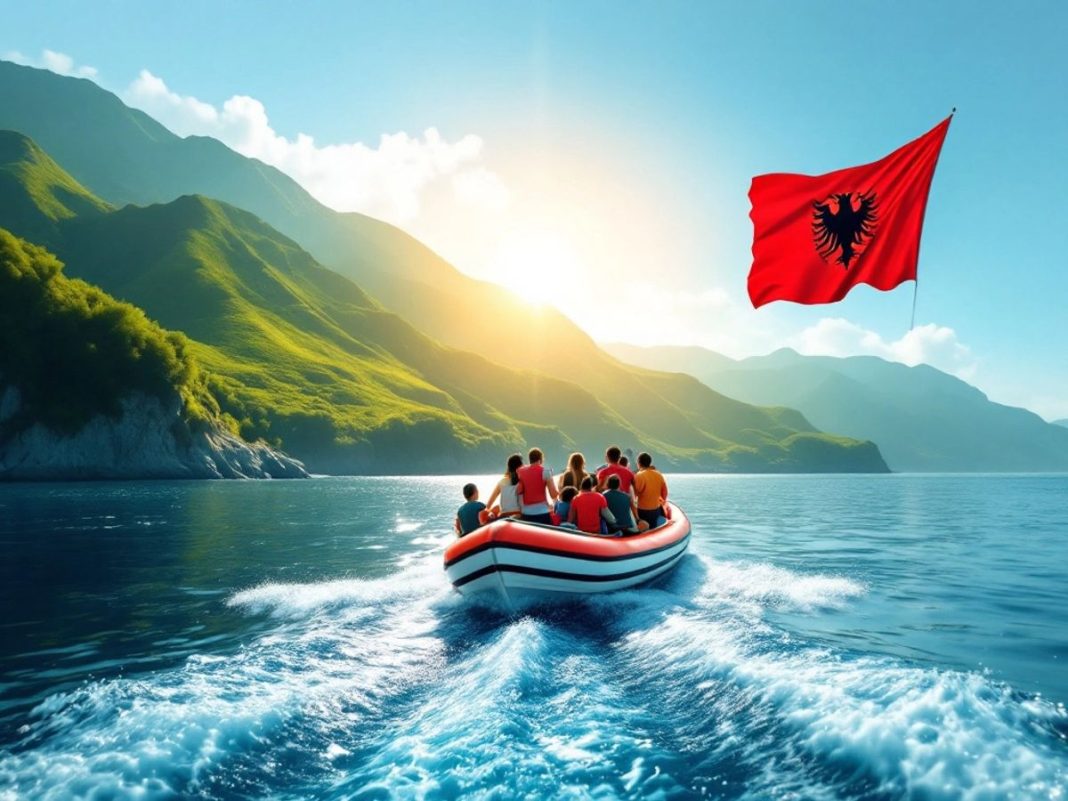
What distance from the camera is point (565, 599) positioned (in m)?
11.5

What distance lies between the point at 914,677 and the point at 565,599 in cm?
609

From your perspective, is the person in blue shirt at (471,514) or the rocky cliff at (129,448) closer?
the person in blue shirt at (471,514)

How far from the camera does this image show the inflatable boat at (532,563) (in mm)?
11062

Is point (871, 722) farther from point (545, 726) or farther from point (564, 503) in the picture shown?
point (564, 503)

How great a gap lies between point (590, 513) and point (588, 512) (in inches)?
1.8

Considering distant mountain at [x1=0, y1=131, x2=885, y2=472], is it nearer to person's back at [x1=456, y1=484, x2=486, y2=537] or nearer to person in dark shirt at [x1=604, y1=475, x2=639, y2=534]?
person's back at [x1=456, y1=484, x2=486, y2=537]

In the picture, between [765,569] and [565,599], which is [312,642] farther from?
[765,569]

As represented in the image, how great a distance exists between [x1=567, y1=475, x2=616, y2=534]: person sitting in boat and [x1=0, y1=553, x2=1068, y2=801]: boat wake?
146 inches

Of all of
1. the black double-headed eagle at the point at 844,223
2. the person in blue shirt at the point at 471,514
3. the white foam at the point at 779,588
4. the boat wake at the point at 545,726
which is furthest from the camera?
the person in blue shirt at the point at 471,514

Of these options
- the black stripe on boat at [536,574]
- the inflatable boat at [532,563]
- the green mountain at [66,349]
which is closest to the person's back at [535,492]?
the inflatable boat at [532,563]

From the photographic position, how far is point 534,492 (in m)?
13.2

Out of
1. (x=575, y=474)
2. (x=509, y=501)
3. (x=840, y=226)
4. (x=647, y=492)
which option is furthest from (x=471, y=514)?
(x=840, y=226)

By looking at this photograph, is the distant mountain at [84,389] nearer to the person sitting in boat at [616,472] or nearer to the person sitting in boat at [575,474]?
the person sitting in boat at [575,474]

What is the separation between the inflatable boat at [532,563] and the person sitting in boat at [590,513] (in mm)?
660
